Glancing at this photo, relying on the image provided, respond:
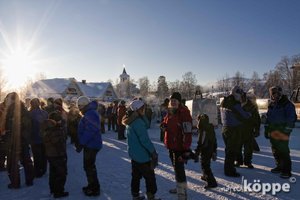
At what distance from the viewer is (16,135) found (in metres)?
6.71

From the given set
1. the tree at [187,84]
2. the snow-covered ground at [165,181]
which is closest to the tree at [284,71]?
the tree at [187,84]

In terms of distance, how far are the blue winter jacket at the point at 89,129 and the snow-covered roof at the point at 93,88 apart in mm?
50103

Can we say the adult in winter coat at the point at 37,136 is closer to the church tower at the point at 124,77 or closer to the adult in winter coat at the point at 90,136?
the adult in winter coat at the point at 90,136

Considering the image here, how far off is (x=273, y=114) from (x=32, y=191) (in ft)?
18.8

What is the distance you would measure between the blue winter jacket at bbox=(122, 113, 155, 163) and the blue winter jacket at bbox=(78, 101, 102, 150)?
862mm

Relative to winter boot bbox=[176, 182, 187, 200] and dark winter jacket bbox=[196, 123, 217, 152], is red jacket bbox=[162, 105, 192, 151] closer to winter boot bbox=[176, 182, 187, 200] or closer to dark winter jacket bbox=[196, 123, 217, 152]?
winter boot bbox=[176, 182, 187, 200]

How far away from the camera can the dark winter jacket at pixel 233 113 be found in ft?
23.0

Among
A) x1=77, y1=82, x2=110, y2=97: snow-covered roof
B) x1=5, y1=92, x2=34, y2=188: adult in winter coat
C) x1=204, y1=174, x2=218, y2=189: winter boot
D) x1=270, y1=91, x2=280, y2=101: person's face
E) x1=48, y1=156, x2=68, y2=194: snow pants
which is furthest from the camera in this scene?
x1=77, y1=82, x2=110, y2=97: snow-covered roof

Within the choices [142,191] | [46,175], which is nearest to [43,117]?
→ [46,175]

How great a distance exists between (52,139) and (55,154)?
0.31 metres

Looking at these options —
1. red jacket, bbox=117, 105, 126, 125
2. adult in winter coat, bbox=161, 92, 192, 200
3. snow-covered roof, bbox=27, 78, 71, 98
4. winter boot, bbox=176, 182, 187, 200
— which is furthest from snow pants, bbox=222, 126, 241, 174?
snow-covered roof, bbox=27, 78, 71, 98

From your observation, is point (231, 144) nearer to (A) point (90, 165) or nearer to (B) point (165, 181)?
(B) point (165, 181)

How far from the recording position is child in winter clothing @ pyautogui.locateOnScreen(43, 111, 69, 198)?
6059 millimetres

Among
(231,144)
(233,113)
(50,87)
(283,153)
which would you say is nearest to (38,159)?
(231,144)
